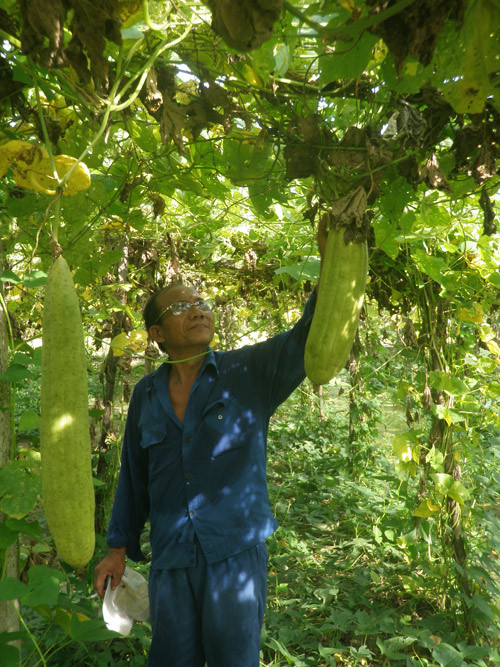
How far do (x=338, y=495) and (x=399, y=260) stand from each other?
303 cm

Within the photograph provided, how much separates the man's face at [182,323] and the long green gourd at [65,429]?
1.39 metres

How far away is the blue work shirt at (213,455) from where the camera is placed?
82.6 inches

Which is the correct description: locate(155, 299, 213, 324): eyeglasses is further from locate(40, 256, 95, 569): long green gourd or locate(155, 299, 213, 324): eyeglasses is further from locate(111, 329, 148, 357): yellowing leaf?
locate(40, 256, 95, 569): long green gourd

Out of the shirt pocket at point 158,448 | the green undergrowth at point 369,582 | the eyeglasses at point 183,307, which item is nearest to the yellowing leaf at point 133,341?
the eyeglasses at point 183,307

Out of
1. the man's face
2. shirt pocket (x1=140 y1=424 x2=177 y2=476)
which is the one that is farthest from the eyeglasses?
shirt pocket (x1=140 y1=424 x2=177 y2=476)

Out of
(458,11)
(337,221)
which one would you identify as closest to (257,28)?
(458,11)

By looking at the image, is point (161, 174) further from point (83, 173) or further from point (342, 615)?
point (342, 615)

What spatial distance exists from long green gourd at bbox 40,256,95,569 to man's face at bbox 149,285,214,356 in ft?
4.55

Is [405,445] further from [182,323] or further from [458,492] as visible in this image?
[182,323]

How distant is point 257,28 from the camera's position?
31.9 inches

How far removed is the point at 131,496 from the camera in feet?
8.30

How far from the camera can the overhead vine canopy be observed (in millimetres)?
924

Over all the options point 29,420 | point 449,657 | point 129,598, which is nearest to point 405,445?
point 449,657

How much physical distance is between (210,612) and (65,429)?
139 centimetres
